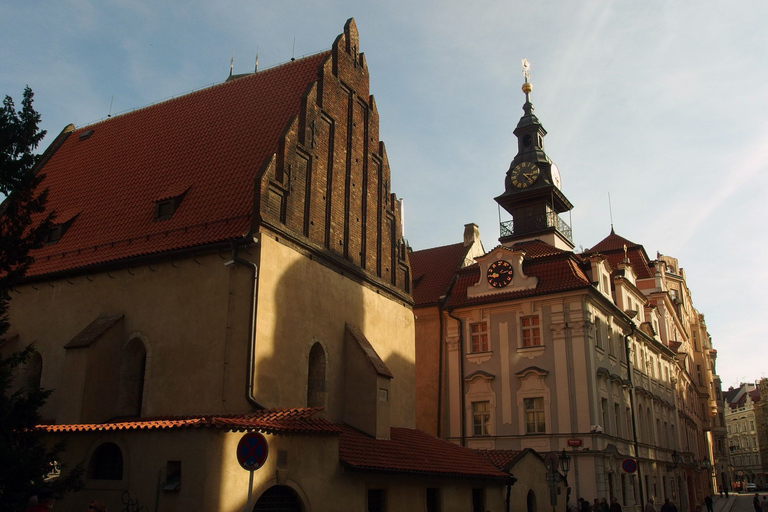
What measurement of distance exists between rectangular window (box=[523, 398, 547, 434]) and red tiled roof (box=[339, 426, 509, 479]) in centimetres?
747

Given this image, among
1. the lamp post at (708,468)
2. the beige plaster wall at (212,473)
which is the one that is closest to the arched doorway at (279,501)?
the beige plaster wall at (212,473)

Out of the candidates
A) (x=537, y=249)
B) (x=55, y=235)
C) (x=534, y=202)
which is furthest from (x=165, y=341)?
(x=534, y=202)

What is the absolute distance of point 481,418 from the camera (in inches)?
1194

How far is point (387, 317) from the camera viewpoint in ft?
73.5

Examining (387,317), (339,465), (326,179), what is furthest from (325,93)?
(339,465)

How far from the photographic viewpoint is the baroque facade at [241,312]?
13930 millimetres

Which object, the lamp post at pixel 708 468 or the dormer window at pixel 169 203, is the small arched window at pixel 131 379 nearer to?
the dormer window at pixel 169 203

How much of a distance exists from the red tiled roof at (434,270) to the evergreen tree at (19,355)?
21371 mm

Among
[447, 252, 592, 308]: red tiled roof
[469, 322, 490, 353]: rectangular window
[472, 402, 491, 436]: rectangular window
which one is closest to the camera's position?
[447, 252, 592, 308]: red tiled roof

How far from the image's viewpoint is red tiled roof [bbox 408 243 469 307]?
111 feet

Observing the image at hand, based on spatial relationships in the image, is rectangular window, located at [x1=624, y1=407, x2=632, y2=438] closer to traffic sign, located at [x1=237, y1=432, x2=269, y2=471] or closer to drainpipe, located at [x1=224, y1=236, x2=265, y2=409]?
drainpipe, located at [x1=224, y1=236, x2=265, y2=409]

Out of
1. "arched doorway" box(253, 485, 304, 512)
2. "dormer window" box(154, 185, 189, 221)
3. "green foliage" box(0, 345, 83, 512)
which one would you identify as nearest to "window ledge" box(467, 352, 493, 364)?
"dormer window" box(154, 185, 189, 221)

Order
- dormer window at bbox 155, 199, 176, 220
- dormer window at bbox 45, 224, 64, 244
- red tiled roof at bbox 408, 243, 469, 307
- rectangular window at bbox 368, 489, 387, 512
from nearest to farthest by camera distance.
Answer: rectangular window at bbox 368, 489, 387, 512, dormer window at bbox 155, 199, 176, 220, dormer window at bbox 45, 224, 64, 244, red tiled roof at bbox 408, 243, 469, 307

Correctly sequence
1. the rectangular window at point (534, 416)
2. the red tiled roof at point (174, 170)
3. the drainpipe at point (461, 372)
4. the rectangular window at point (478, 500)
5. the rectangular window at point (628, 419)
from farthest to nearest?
the rectangular window at point (628, 419) → the drainpipe at point (461, 372) → the rectangular window at point (534, 416) → the rectangular window at point (478, 500) → the red tiled roof at point (174, 170)
